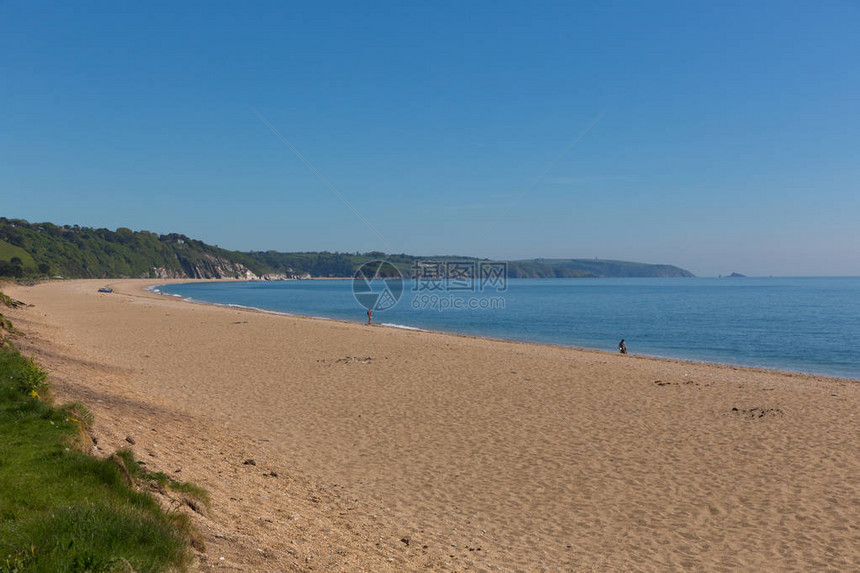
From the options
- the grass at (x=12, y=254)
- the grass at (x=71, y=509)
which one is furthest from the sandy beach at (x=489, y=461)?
the grass at (x=12, y=254)

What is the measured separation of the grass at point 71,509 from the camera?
13.2 ft

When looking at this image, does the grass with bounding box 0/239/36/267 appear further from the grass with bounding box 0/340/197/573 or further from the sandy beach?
the grass with bounding box 0/340/197/573

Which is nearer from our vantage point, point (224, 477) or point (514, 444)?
point (224, 477)

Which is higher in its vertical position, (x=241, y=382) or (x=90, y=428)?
(x=90, y=428)

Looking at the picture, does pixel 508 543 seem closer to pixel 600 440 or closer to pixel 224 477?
pixel 224 477

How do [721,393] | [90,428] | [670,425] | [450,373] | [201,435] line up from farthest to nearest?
[450,373] < [721,393] < [670,425] < [201,435] < [90,428]

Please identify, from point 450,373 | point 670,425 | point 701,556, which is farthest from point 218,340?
point 701,556

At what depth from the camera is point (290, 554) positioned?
6277mm

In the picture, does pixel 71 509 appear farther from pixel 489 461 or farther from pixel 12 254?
pixel 12 254

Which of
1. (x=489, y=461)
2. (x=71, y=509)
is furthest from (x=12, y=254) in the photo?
(x=71, y=509)

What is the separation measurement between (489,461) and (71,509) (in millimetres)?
A: 8094

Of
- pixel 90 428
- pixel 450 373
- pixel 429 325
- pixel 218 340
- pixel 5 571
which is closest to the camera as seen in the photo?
pixel 5 571

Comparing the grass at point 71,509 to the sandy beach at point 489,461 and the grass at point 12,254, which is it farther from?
the grass at point 12,254

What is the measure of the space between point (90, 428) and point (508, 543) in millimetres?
6862
